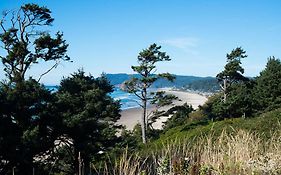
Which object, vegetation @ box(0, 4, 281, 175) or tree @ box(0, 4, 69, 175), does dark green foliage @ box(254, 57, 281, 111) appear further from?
tree @ box(0, 4, 69, 175)

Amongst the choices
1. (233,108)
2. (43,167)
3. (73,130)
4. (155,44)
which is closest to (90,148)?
(73,130)

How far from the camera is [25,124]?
10.4 meters

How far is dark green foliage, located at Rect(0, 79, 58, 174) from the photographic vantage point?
31.2ft

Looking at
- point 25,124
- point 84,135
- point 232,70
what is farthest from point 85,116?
point 232,70

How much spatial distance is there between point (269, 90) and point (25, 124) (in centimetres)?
2200

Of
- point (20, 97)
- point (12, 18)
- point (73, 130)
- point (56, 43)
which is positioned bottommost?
point (73, 130)

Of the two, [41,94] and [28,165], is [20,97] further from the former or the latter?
[28,165]

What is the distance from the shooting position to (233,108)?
24359mm

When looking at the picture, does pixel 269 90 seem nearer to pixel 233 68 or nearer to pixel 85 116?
pixel 233 68

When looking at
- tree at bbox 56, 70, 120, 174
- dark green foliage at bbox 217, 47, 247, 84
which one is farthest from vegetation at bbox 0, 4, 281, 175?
dark green foliage at bbox 217, 47, 247, 84

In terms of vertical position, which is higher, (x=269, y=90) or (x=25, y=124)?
(x=269, y=90)

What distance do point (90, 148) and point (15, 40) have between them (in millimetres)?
6504

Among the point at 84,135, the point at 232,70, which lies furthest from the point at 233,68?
the point at 84,135

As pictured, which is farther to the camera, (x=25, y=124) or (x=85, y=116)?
(x=85, y=116)
